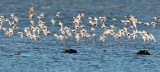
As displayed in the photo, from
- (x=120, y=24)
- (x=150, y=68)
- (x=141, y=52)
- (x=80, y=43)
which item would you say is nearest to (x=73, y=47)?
(x=80, y=43)

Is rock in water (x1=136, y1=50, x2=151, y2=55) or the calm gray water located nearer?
the calm gray water

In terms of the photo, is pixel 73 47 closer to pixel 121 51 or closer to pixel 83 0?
pixel 121 51

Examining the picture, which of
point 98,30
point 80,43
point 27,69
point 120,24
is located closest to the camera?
point 27,69

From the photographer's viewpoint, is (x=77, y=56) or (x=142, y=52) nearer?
(x=77, y=56)

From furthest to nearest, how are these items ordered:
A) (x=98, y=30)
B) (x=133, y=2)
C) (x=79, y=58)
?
(x=133, y=2)
(x=98, y=30)
(x=79, y=58)

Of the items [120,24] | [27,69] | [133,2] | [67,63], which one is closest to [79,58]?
[67,63]

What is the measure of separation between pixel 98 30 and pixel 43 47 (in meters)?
13.7

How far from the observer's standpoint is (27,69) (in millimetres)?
52812

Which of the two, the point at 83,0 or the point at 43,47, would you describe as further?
the point at 83,0

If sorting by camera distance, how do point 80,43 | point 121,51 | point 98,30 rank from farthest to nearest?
point 98,30, point 80,43, point 121,51

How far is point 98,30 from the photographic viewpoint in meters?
75.9

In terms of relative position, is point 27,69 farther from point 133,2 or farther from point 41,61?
point 133,2

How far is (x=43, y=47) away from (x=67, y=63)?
25.3 feet

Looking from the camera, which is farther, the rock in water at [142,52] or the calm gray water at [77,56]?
the rock in water at [142,52]
